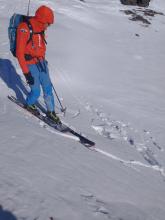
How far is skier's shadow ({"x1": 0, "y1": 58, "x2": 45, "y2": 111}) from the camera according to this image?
1198cm

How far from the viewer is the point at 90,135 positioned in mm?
10391

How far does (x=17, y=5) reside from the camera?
24.7m

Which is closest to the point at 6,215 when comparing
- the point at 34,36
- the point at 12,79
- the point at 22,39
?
the point at 22,39

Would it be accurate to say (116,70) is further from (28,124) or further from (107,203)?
(107,203)

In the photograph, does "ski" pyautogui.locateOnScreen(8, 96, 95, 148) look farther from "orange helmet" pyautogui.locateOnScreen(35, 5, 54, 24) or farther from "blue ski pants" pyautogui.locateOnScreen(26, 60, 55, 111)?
"orange helmet" pyautogui.locateOnScreen(35, 5, 54, 24)

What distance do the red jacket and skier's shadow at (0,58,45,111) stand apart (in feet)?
6.25

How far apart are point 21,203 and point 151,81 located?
12858mm

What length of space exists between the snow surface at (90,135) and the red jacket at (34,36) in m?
1.32

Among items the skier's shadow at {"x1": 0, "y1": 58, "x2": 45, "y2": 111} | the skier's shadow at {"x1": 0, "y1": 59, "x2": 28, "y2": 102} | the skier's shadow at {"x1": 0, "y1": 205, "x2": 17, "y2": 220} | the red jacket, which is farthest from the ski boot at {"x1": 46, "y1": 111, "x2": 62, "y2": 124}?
the skier's shadow at {"x1": 0, "y1": 205, "x2": 17, "y2": 220}

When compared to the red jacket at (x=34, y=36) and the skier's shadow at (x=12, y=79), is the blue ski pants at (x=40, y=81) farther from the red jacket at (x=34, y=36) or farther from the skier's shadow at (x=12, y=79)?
the skier's shadow at (x=12, y=79)

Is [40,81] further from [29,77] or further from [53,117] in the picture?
[53,117]

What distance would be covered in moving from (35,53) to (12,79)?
3901mm

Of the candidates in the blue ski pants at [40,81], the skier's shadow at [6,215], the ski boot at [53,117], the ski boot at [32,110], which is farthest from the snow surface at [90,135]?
the blue ski pants at [40,81]

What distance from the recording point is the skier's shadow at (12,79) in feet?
39.3
